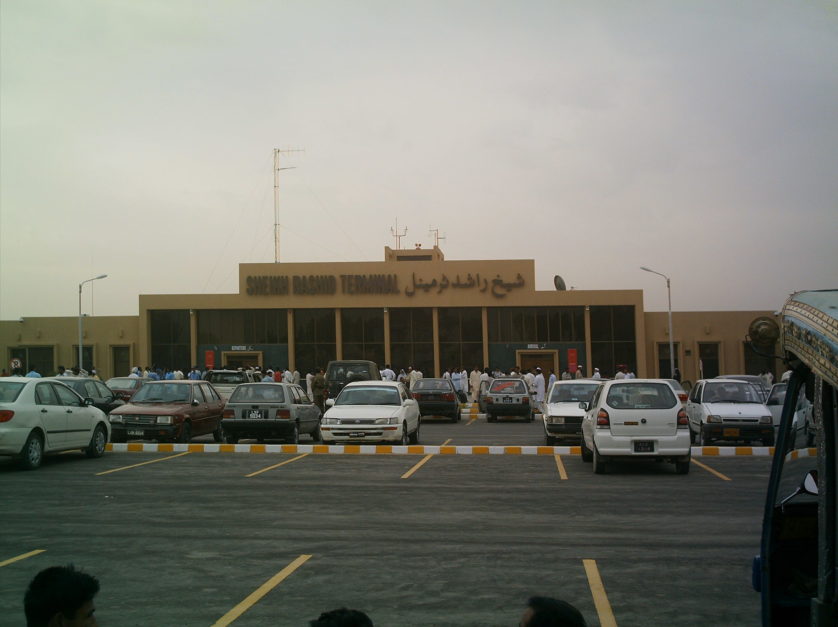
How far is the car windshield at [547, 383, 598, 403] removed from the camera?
22766 millimetres

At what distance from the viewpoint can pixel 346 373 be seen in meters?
34.4

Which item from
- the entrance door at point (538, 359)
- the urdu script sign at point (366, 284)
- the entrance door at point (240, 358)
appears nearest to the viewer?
the urdu script sign at point (366, 284)

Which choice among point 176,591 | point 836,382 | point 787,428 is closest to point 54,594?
point 836,382

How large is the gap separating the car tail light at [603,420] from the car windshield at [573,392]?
6724 millimetres

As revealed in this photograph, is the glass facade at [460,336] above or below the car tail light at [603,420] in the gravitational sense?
above

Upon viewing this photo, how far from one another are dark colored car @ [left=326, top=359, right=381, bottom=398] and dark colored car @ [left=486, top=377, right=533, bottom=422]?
188 inches

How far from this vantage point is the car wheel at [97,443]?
18.5 meters

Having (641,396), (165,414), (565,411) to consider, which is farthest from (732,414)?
(165,414)

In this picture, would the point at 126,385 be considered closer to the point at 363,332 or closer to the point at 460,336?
the point at 363,332

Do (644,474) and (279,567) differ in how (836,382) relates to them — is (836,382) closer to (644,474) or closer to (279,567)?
(279,567)

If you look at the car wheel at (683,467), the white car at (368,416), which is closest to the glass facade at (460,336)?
the white car at (368,416)

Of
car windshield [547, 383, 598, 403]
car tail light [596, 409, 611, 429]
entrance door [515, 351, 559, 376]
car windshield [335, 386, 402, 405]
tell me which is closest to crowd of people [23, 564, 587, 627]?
car tail light [596, 409, 611, 429]

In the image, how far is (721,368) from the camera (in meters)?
55.1

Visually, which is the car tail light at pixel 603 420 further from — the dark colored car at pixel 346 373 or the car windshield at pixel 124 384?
the car windshield at pixel 124 384
